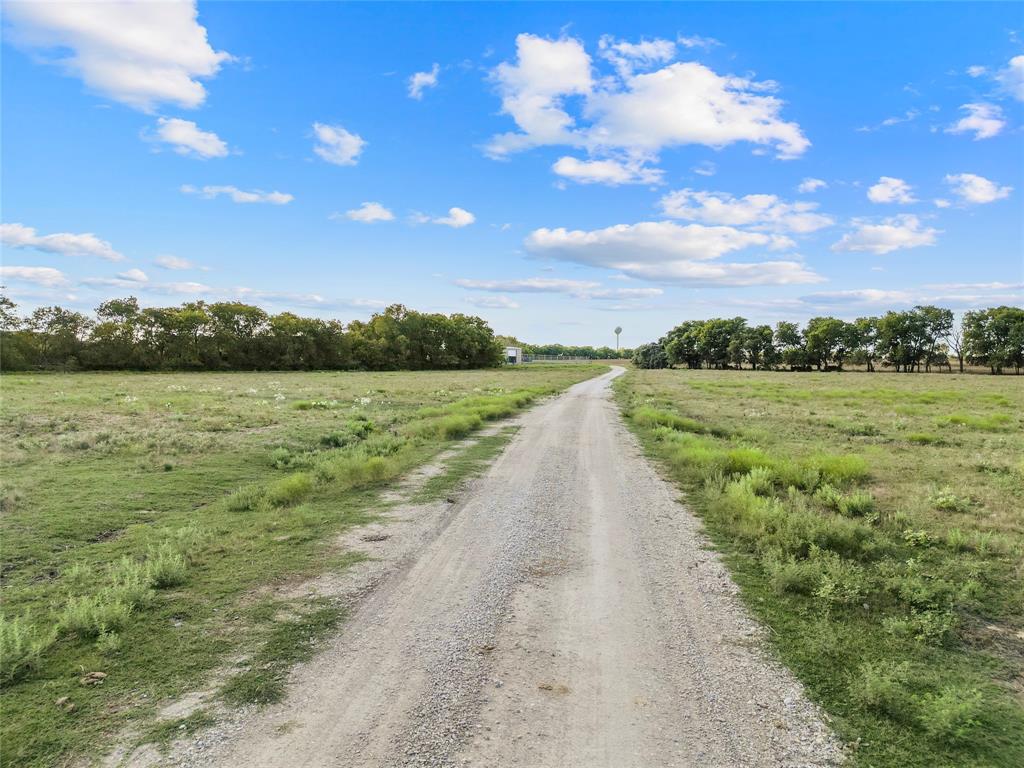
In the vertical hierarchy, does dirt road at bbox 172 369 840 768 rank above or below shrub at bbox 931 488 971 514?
below

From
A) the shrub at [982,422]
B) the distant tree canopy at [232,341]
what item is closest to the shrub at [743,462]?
the shrub at [982,422]

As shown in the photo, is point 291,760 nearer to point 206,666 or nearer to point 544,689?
point 206,666

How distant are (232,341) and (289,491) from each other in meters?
88.4

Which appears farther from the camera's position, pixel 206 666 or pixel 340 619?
pixel 340 619

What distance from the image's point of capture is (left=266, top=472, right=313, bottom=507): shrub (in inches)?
439

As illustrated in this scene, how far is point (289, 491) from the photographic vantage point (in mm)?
11422

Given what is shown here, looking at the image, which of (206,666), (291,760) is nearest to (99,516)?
(206,666)

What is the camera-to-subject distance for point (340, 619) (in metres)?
6.03

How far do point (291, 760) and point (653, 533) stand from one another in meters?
6.91

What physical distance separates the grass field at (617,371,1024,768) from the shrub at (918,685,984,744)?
1cm

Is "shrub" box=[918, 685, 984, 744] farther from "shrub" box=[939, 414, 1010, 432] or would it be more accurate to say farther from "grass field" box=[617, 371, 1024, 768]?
"shrub" box=[939, 414, 1010, 432]

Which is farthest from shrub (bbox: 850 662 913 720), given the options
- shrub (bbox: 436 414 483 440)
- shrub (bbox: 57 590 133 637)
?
shrub (bbox: 436 414 483 440)

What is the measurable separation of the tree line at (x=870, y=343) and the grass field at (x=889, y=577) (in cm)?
10861

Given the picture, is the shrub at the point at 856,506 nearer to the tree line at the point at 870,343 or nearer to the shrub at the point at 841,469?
the shrub at the point at 841,469
